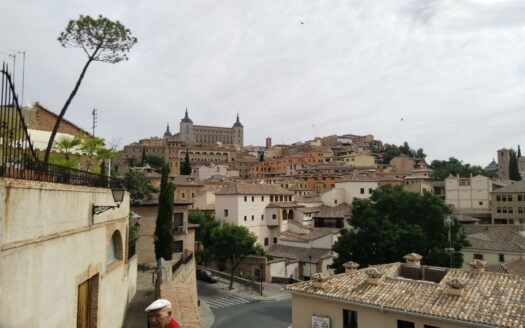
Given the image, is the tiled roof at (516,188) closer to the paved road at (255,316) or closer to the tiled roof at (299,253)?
the tiled roof at (299,253)

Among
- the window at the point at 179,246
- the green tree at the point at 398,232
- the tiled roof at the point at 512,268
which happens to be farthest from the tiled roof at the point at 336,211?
the window at the point at 179,246

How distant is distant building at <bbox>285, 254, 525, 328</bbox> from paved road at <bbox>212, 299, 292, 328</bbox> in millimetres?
10666

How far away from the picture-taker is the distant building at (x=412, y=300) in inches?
504

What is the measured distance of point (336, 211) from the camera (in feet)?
161

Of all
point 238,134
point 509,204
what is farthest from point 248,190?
point 238,134

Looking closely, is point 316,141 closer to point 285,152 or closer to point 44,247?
point 285,152

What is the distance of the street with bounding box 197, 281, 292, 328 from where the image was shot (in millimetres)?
26750

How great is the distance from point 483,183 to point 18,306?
65.6 m

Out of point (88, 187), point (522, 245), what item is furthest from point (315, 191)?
point (88, 187)

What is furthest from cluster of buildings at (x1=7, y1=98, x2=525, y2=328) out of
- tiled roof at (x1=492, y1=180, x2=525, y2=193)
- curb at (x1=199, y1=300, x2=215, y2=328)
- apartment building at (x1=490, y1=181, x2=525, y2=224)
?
tiled roof at (x1=492, y1=180, x2=525, y2=193)

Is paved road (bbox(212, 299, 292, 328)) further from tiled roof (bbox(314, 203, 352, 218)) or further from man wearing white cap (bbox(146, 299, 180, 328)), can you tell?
man wearing white cap (bbox(146, 299, 180, 328))

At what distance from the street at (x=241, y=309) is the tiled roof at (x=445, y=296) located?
11356 mm

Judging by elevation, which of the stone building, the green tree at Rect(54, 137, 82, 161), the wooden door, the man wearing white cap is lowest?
the wooden door

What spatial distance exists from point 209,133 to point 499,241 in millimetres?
139795
